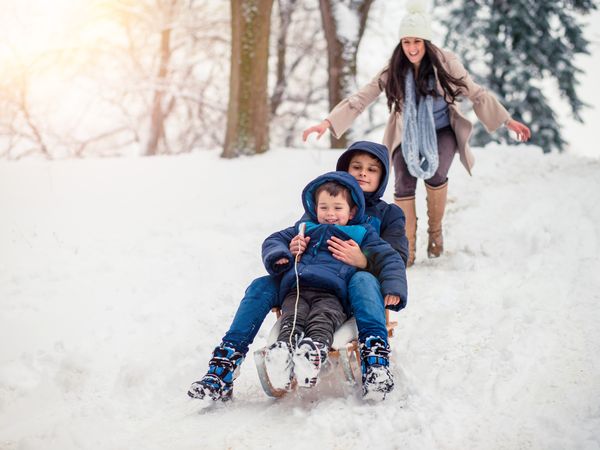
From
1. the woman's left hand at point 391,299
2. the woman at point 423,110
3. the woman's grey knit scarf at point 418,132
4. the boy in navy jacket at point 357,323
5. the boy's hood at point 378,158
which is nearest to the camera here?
the boy in navy jacket at point 357,323

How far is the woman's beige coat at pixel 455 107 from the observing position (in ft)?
14.9

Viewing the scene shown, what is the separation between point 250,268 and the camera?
496 cm

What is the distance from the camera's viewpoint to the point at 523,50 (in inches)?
538

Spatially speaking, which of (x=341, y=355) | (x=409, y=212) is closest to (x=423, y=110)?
(x=409, y=212)

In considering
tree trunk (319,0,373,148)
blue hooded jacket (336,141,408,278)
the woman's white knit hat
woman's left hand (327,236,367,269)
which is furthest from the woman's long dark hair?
tree trunk (319,0,373,148)

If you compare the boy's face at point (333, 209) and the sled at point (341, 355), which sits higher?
the boy's face at point (333, 209)

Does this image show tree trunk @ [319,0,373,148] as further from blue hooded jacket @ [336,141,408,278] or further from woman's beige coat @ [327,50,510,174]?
blue hooded jacket @ [336,141,408,278]

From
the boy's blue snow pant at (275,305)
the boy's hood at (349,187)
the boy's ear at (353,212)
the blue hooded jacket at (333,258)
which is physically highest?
the boy's hood at (349,187)

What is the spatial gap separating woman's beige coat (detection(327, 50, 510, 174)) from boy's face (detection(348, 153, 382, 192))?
882 mm

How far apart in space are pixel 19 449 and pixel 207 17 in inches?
520

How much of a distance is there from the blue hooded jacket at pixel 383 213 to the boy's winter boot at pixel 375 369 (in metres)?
0.84

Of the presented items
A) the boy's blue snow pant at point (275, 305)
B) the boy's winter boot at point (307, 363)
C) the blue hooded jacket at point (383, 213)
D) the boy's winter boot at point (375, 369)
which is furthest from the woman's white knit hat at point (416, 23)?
the boy's winter boot at point (307, 363)

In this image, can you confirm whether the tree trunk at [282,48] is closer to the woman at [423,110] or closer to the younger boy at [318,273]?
the woman at [423,110]

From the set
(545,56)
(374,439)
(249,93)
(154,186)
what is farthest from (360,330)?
(545,56)
